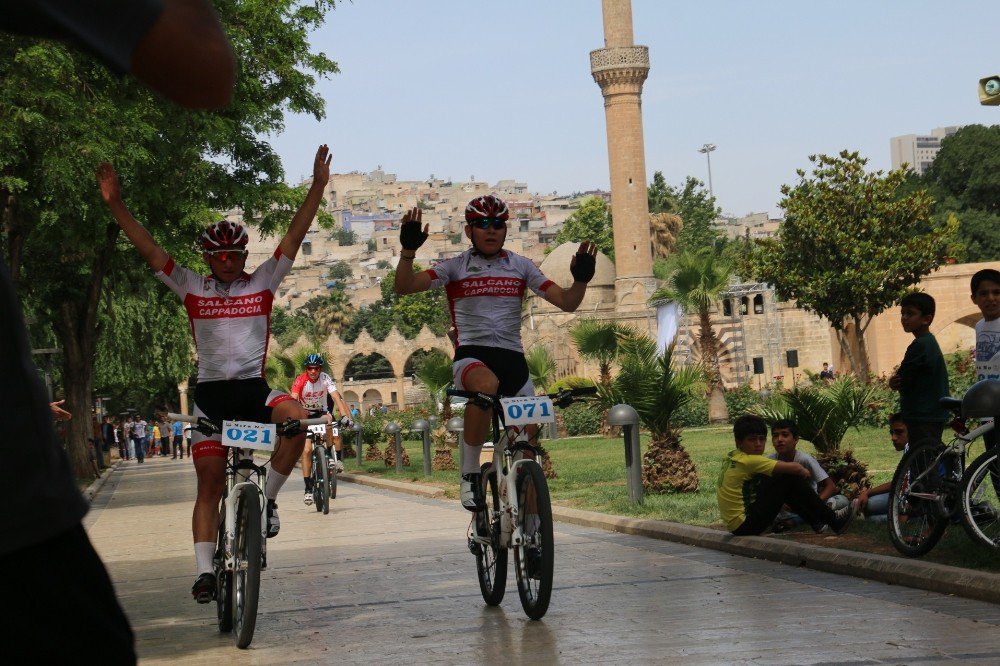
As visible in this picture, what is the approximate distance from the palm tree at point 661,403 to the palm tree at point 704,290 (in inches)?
1000

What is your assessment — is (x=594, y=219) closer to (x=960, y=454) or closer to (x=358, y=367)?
(x=358, y=367)

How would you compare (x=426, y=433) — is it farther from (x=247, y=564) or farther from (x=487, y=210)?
(x=247, y=564)

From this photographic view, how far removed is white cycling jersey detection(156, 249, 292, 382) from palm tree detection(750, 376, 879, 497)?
17.4ft

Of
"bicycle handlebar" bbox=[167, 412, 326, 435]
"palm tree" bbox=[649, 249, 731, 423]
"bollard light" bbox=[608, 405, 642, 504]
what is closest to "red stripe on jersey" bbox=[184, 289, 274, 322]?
"bicycle handlebar" bbox=[167, 412, 326, 435]

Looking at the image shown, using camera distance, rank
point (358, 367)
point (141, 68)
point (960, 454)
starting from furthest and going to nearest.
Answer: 1. point (358, 367)
2. point (960, 454)
3. point (141, 68)

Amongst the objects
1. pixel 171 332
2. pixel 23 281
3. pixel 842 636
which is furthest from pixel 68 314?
pixel 842 636

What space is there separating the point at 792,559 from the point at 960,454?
1461 millimetres

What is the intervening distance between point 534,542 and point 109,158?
1341cm

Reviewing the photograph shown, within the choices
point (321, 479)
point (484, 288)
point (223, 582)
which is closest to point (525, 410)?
point (484, 288)

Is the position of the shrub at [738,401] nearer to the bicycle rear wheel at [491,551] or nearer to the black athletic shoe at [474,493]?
the bicycle rear wheel at [491,551]

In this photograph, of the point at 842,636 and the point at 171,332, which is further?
the point at 171,332

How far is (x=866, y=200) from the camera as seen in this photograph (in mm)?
50156

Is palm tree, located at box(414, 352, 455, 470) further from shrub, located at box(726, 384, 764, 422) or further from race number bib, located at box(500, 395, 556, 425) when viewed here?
race number bib, located at box(500, 395, 556, 425)

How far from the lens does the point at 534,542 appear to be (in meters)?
7.05
